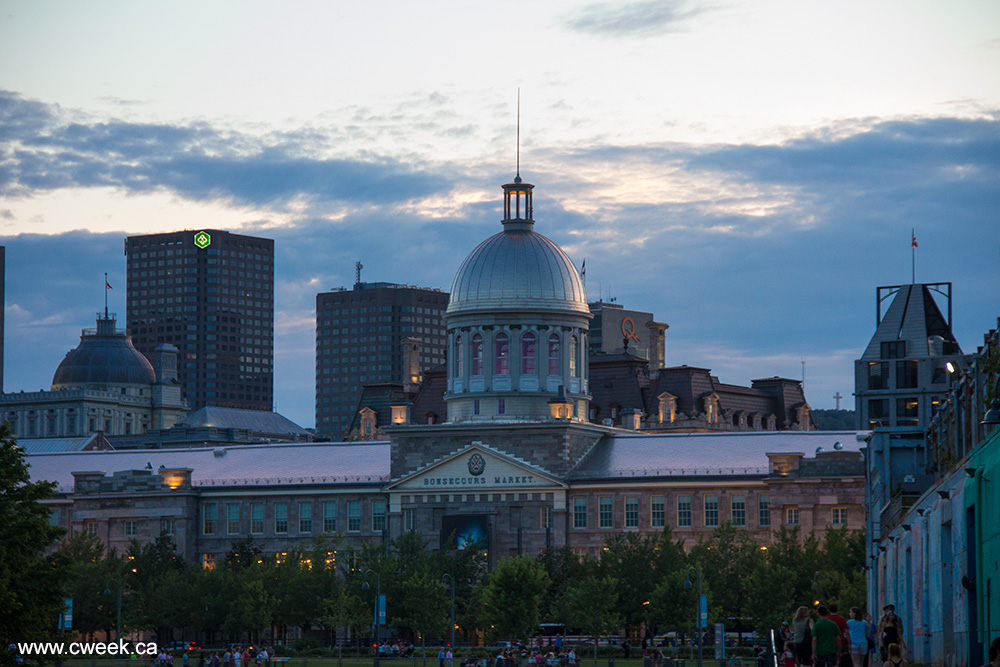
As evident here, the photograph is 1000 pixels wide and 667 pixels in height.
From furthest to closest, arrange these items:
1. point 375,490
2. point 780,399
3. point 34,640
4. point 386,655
Answer: point 780,399 → point 375,490 → point 386,655 → point 34,640

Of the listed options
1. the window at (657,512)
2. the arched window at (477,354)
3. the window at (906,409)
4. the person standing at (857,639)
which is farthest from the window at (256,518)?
the person standing at (857,639)

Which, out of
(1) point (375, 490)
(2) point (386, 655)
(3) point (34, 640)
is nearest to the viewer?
(3) point (34, 640)

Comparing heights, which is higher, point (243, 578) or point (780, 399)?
point (780, 399)

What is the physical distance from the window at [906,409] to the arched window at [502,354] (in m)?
34.1

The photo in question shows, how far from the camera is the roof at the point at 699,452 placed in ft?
447

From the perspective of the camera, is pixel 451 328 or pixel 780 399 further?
pixel 780 399

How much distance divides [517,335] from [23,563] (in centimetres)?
7363

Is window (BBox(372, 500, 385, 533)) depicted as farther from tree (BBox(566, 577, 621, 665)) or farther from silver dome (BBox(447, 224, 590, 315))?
tree (BBox(566, 577, 621, 665))

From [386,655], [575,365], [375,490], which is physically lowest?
[386,655]

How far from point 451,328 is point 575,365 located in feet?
30.9

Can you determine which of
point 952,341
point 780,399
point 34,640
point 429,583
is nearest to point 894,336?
point 952,341

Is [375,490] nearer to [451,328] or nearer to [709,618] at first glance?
[451,328]

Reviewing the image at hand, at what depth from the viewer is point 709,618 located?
378ft

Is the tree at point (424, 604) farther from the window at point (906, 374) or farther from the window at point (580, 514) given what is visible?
the window at point (906, 374)
